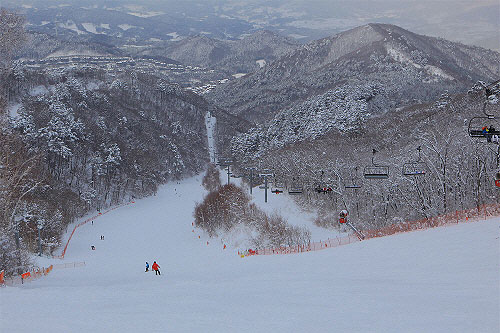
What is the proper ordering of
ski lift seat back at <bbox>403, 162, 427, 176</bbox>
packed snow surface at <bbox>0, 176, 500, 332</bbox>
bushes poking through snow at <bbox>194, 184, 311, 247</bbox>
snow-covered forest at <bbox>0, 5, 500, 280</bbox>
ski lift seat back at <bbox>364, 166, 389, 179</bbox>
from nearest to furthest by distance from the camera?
1. packed snow surface at <bbox>0, 176, 500, 332</bbox>
2. ski lift seat back at <bbox>403, 162, 427, 176</bbox>
3. ski lift seat back at <bbox>364, 166, 389, 179</bbox>
4. snow-covered forest at <bbox>0, 5, 500, 280</bbox>
5. bushes poking through snow at <bbox>194, 184, 311, 247</bbox>

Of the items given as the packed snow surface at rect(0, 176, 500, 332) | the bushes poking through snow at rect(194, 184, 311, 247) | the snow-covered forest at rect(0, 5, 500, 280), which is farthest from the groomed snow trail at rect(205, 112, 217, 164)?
the packed snow surface at rect(0, 176, 500, 332)

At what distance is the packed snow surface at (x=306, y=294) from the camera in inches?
485

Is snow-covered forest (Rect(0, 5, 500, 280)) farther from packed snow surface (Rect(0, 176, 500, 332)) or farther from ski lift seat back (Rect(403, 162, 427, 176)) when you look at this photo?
packed snow surface (Rect(0, 176, 500, 332))

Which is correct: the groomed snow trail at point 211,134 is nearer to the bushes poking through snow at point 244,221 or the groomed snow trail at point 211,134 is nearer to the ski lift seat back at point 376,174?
the bushes poking through snow at point 244,221

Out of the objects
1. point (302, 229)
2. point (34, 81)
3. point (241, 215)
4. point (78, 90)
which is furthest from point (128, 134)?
point (302, 229)

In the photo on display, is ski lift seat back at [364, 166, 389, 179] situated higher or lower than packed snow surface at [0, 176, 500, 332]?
higher

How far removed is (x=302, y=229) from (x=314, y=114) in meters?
92.3

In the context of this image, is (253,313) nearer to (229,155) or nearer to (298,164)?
(298,164)

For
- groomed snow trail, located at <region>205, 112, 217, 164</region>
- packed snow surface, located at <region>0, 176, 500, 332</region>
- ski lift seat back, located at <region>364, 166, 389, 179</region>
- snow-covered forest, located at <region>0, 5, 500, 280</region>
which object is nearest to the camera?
packed snow surface, located at <region>0, 176, 500, 332</region>

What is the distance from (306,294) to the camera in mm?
16281

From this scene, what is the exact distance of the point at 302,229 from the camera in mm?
46531

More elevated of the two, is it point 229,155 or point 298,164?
point 229,155

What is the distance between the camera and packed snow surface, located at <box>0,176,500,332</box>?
12312 mm

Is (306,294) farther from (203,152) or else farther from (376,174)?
(203,152)
